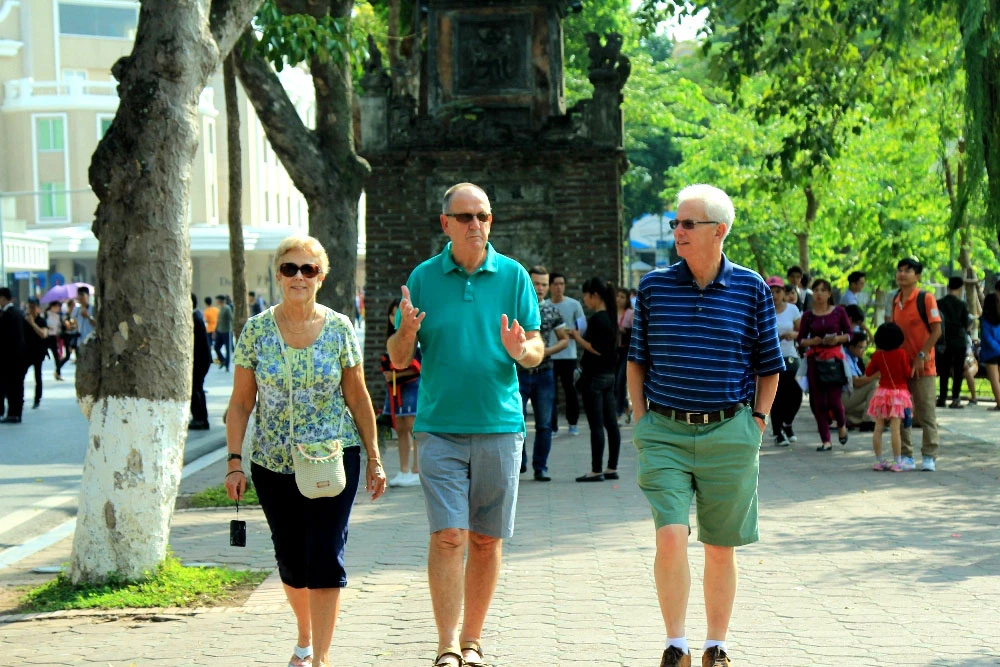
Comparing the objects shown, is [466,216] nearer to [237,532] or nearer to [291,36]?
[237,532]

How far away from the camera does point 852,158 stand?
30766 millimetres

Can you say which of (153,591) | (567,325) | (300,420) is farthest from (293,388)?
(567,325)

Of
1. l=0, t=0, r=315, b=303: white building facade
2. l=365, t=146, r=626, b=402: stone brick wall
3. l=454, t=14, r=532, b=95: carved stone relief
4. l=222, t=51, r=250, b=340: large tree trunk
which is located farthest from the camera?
l=0, t=0, r=315, b=303: white building facade

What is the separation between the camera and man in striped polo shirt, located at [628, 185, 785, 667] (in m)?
5.78

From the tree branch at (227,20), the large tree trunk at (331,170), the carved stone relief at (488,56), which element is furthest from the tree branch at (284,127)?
the carved stone relief at (488,56)

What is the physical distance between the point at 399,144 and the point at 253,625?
13.2 meters

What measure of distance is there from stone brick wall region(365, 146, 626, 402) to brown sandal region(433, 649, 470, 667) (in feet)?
44.9

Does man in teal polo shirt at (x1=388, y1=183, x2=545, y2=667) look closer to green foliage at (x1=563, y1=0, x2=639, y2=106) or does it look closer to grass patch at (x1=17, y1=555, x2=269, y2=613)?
grass patch at (x1=17, y1=555, x2=269, y2=613)

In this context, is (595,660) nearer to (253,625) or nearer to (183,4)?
(253,625)

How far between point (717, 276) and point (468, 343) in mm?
1029

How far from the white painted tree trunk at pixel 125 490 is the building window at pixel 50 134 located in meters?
65.1

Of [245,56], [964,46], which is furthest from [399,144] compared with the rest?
[964,46]

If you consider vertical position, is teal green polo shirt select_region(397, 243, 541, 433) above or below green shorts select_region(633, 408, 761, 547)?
above

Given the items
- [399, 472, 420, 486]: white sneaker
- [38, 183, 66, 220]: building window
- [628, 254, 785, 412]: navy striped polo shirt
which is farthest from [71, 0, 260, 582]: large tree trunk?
[38, 183, 66, 220]: building window
